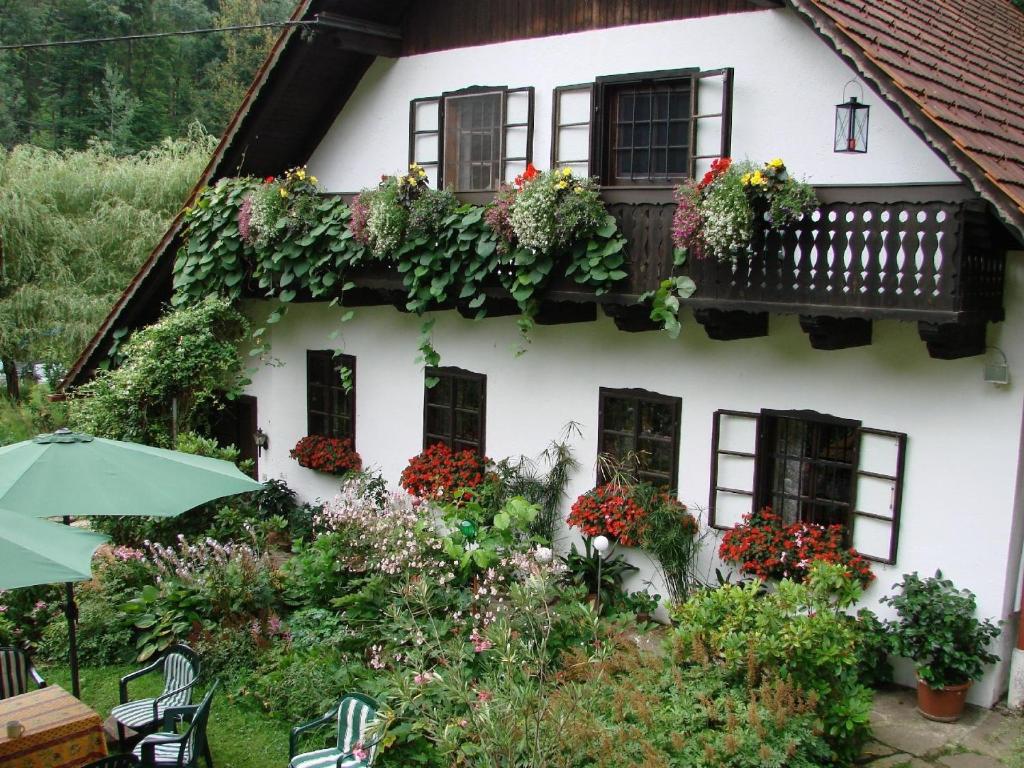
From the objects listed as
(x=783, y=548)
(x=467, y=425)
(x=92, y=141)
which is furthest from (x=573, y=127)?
(x=92, y=141)

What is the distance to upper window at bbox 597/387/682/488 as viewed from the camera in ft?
31.8

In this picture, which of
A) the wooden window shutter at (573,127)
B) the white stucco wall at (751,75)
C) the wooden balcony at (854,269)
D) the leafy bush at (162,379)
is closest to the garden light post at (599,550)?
the wooden balcony at (854,269)

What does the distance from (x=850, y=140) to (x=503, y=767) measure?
5306 millimetres

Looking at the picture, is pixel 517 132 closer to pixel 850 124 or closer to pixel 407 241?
pixel 407 241

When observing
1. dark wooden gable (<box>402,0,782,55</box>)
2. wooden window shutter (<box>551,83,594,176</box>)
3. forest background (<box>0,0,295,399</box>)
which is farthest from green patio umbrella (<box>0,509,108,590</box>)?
forest background (<box>0,0,295,399</box>)

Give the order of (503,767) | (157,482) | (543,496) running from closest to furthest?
(503,767)
(157,482)
(543,496)

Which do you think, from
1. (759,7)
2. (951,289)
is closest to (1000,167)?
(951,289)

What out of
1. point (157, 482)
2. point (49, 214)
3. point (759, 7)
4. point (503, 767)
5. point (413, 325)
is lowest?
point (503, 767)

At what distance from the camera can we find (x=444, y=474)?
11195mm

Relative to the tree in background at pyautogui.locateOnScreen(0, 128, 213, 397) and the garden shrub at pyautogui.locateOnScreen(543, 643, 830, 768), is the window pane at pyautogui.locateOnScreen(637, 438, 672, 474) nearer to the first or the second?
the garden shrub at pyautogui.locateOnScreen(543, 643, 830, 768)

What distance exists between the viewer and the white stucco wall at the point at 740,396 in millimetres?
7785

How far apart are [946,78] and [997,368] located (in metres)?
2.47

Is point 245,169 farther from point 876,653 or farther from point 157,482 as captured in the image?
point 876,653

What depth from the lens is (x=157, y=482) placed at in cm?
752
